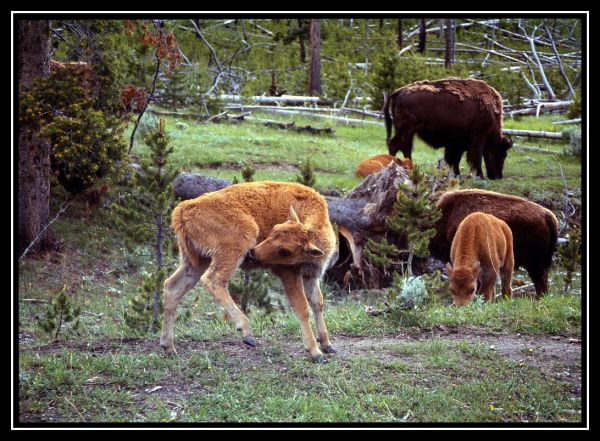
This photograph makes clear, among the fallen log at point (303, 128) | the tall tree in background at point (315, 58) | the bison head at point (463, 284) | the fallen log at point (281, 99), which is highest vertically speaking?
the tall tree in background at point (315, 58)

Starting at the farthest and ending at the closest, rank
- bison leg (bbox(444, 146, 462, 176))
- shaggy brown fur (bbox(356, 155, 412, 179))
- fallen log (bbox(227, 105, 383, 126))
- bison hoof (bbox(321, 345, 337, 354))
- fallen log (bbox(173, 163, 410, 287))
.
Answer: fallen log (bbox(227, 105, 383, 126))
bison leg (bbox(444, 146, 462, 176))
shaggy brown fur (bbox(356, 155, 412, 179))
fallen log (bbox(173, 163, 410, 287))
bison hoof (bbox(321, 345, 337, 354))

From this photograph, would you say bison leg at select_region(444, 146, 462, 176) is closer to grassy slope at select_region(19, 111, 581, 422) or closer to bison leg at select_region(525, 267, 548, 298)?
bison leg at select_region(525, 267, 548, 298)

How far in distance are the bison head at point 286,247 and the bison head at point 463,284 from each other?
3.56 meters

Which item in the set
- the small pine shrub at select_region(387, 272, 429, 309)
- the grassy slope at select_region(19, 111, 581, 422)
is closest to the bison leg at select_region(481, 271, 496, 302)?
the grassy slope at select_region(19, 111, 581, 422)

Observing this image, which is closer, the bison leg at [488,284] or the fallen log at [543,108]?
the bison leg at [488,284]

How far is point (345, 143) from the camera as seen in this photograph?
74.4 feet

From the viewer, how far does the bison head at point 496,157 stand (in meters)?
18.7

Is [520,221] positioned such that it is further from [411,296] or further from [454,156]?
[454,156]

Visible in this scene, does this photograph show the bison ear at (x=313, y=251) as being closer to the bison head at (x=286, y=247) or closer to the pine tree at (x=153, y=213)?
the bison head at (x=286, y=247)

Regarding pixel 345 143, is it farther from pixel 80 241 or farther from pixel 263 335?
pixel 263 335

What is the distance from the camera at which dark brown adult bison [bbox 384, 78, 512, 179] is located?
716 inches

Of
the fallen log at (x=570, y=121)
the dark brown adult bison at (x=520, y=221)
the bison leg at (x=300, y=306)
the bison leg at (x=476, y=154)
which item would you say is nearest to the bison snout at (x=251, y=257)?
the bison leg at (x=300, y=306)

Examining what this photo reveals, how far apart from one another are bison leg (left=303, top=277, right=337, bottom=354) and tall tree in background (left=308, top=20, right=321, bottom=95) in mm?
21564

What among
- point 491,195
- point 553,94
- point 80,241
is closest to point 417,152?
point 553,94
